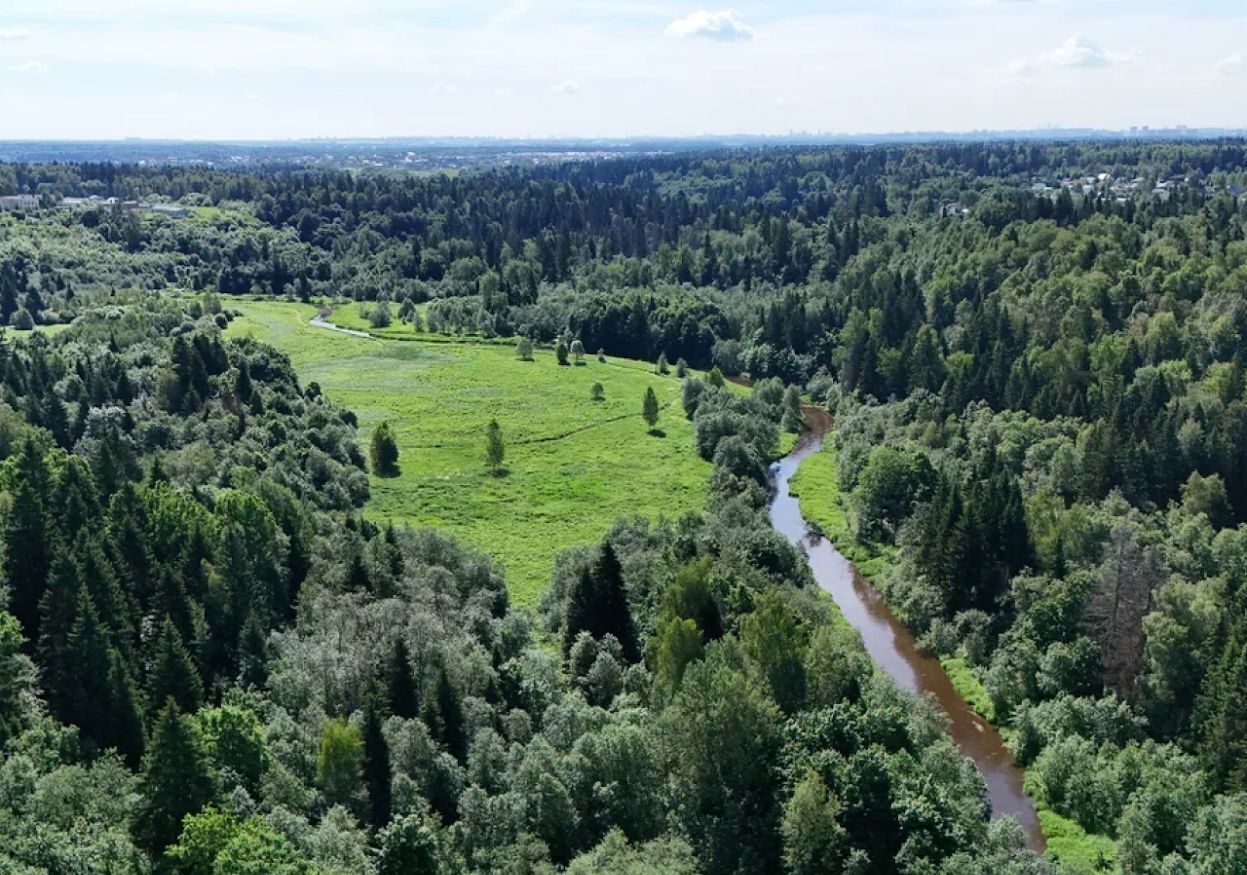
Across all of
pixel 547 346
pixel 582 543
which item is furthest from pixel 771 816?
pixel 547 346

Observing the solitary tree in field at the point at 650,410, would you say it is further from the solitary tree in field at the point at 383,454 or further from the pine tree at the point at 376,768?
the pine tree at the point at 376,768

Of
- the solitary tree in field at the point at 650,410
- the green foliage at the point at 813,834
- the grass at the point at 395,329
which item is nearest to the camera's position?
the green foliage at the point at 813,834

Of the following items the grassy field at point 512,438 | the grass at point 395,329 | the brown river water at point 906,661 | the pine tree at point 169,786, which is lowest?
the brown river water at point 906,661

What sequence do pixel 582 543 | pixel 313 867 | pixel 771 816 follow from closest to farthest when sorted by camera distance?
1. pixel 313 867
2. pixel 771 816
3. pixel 582 543

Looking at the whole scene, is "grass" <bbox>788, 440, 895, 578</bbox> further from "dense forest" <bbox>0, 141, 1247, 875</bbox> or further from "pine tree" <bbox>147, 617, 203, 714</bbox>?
"pine tree" <bbox>147, 617, 203, 714</bbox>

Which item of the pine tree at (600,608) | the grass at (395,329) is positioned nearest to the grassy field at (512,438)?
the grass at (395,329)

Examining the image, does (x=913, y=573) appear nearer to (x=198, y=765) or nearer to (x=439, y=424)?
(x=198, y=765)

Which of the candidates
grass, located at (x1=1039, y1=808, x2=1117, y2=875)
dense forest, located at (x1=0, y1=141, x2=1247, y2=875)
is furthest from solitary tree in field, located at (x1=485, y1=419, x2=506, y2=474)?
grass, located at (x1=1039, y1=808, x2=1117, y2=875)

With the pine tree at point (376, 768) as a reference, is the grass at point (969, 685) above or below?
below
